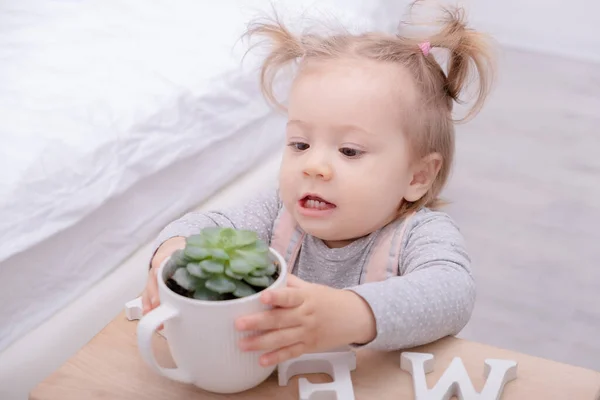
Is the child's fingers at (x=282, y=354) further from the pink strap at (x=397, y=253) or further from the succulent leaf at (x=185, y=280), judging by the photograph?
the pink strap at (x=397, y=253)

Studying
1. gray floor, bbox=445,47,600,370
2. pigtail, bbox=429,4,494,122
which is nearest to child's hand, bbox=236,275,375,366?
pigtail, bbox=429,4,494,122

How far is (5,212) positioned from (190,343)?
1.46 ft

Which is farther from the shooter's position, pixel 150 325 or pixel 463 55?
pixel 463 55

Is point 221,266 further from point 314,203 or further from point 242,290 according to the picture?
point 314,203

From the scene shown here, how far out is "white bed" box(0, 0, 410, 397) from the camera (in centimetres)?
106

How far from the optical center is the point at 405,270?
3.10 feet

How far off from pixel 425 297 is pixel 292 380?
0.51 feet

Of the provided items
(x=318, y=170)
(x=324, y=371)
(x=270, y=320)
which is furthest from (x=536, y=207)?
(x=270, y=320)

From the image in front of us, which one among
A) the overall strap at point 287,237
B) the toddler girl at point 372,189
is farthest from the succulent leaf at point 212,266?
the overall strap at point 287,237

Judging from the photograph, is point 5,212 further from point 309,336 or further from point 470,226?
point 470,226

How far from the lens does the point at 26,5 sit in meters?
1.55

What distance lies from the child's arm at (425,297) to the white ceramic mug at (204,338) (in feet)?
0.41

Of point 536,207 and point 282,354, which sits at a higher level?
point 282,354

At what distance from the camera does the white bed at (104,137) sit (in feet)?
3.49
